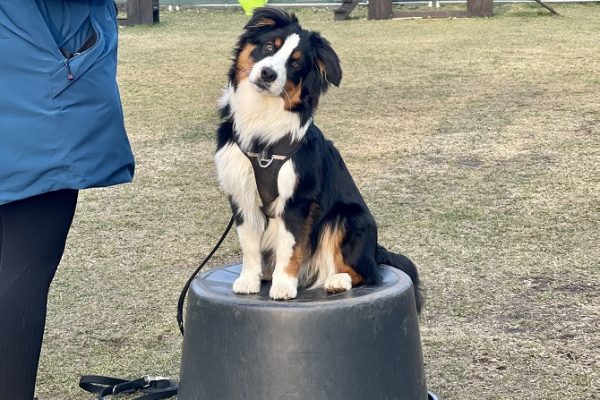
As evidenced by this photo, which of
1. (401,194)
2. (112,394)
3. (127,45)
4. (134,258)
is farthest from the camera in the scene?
(127,45)

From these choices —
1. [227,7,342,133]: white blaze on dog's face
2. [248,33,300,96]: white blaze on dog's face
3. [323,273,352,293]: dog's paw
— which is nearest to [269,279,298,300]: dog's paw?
[323,273,352,293]: dog's paw

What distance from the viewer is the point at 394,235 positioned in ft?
18.1

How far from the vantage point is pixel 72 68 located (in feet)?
8.69

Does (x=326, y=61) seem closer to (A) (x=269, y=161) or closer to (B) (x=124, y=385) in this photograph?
(A) (x=269, y=161)

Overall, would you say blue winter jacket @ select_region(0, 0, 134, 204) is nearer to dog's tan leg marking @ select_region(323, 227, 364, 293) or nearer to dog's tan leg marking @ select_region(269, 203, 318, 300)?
dog's tan leg marking @ select_region(269, 203, 318, 300)

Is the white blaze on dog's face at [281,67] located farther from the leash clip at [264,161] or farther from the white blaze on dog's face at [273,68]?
the leash clip at [264,161]

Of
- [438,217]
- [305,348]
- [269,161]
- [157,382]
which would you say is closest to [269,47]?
[269,161]

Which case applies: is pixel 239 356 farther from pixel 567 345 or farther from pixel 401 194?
pixel 401 194

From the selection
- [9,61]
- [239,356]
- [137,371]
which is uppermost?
[9,61]

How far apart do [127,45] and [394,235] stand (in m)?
10.8

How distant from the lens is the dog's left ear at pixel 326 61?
2842 mm

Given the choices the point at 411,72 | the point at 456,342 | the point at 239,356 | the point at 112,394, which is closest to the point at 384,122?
the point at 411,72

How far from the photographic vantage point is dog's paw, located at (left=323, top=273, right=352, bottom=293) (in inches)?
114

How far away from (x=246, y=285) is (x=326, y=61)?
740 mm
